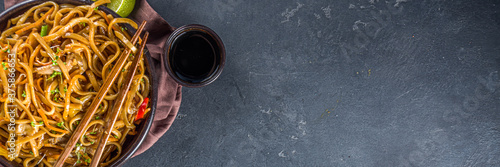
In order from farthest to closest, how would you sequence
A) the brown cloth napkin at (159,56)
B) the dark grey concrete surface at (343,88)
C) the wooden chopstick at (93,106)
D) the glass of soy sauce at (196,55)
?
the dark grey concrete surface at (343,88) → the brown cloth napkin at (159,56) → the glass of soy sauce at (196,55) → the wooden chopstick at (93,106)

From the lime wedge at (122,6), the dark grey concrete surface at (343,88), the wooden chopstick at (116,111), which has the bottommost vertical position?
the dark grey concrete surface at (343,88)

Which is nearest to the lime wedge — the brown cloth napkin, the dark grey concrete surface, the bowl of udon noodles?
the brown cloth napkin

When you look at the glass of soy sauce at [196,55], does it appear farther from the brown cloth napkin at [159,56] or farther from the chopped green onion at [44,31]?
the chopped green onion at [44,31]

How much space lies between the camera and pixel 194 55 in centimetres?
167

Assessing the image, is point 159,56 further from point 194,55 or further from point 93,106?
point 93,106

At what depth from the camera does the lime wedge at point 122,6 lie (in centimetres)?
163

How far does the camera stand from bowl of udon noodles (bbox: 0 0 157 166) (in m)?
1.32

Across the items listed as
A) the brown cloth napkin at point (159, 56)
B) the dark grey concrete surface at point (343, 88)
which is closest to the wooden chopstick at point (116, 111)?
the brown cloth napkin at point (159, 56)

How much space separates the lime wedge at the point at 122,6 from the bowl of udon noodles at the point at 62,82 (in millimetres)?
178

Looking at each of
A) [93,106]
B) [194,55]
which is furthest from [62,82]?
[194,55]

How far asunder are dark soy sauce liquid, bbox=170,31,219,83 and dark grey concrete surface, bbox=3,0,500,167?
400 millimetres

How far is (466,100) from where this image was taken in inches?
84.7

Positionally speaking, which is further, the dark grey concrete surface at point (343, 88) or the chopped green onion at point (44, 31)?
the dark grey concrete surface at point (343, 88)

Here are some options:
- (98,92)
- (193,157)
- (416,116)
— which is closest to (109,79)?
(98,92)
